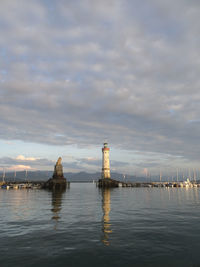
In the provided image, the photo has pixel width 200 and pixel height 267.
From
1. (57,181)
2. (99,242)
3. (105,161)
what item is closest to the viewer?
(99,242)

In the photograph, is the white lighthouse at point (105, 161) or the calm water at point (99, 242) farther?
the white lighthouse at point (105, 161)

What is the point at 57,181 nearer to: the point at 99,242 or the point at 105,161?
the point at 105,161

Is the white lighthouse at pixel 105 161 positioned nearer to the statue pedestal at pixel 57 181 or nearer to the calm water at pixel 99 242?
the statue pedestal at pixel 57 181

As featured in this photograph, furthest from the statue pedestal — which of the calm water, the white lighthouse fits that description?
the calm water

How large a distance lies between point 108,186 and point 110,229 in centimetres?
9885

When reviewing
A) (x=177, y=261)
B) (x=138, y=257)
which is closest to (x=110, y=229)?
(x=138, y=257)

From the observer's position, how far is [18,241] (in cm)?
1585

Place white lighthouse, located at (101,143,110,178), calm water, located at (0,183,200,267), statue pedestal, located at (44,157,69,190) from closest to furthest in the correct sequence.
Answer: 1. calm water, located at (0,183,200,267)
2. statue pedestal, located at (44,157,69,190)
3. white lighthouse, located at (101,143,110,178)

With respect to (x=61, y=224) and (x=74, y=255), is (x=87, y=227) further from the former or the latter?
(x=74, y=255)

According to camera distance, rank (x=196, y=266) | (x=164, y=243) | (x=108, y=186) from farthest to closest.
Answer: (x=108, y=186)
(x=164, y=243)
(x=196, y=266)

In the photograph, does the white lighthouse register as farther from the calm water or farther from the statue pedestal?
the calm water

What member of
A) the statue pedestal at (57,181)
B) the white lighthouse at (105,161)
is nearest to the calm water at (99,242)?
the statue pedestal at (57,181)

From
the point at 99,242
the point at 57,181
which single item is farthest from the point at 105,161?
the point at 99,242

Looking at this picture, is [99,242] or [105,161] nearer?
[99,242]
